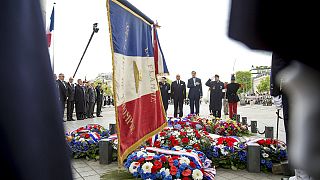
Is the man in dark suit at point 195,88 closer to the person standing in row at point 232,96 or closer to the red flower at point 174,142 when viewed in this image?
the person standing in row at point 232,96

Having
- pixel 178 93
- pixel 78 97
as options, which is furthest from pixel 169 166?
pixel 78 97

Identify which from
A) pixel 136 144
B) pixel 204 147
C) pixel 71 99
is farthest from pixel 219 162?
pixel 71 99

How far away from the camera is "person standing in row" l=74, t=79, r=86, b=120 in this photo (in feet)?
49.3

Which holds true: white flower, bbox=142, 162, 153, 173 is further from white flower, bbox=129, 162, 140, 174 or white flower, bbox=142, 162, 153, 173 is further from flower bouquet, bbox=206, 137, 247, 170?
flower bouquet, bbox=206, 137, 247, 170

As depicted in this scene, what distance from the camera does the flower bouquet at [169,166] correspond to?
3781mm

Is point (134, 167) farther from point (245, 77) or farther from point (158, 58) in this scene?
point (245, 77)

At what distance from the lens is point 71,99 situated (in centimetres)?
1455

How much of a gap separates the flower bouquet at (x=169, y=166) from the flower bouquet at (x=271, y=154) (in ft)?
3.78

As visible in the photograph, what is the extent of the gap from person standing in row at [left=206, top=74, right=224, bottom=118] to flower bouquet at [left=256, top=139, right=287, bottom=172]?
293 inches

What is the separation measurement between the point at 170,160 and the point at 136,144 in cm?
93

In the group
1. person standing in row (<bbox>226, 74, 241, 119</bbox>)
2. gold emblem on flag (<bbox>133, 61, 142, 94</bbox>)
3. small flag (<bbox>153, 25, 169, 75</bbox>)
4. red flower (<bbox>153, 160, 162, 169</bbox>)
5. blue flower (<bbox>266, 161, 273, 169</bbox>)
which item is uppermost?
small flag (<bbox>153, 25, 169, 75</bbox>)

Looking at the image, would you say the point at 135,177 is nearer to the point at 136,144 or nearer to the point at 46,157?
the point at 136,144

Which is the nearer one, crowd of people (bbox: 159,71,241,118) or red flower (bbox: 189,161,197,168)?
red flower (bbox: 189,161,197,168)

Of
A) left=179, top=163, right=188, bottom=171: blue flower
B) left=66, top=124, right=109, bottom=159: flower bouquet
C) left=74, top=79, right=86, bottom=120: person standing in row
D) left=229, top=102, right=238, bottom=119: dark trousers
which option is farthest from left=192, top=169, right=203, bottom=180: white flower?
left=74, top=79, right=86, bottom=120: person standing in row
